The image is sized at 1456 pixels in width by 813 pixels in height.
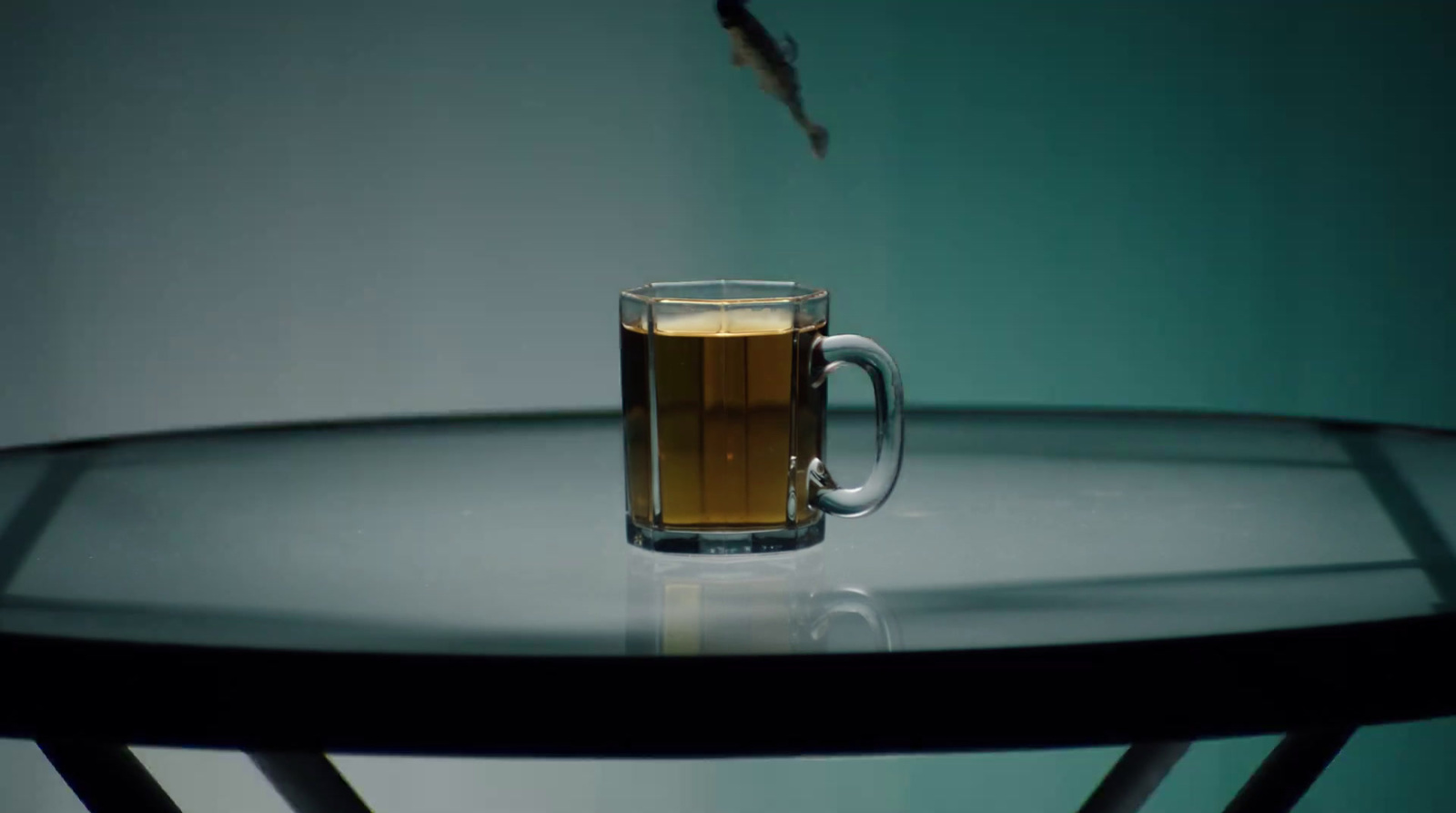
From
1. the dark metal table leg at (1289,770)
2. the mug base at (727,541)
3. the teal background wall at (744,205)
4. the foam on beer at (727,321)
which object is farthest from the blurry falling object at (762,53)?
the teal background wall at (744,205)

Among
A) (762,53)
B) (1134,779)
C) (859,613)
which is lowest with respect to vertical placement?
(1134,779)

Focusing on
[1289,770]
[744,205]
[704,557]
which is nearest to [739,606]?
[704,557]

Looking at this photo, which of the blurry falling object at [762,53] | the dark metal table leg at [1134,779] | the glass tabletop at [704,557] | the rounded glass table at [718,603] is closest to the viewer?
the rounded glass table at [718,603]

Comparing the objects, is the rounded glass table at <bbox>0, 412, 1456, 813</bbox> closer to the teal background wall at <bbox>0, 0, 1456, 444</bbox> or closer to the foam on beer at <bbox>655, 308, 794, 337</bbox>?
the foam on beer at <bbox>655, 308, 794, 337</bbox>

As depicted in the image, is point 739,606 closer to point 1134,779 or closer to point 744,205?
point 1134,779

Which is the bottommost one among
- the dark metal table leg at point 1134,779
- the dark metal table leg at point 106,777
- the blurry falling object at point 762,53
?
the dark metal table leg at point 1134,779

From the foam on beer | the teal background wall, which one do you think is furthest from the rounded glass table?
the teal background wall

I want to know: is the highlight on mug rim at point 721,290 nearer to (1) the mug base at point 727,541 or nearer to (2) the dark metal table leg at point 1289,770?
(1) the mug base at point 727,541

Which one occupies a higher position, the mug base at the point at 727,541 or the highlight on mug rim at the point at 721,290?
the highlight on mug rim at the point at 721,290
